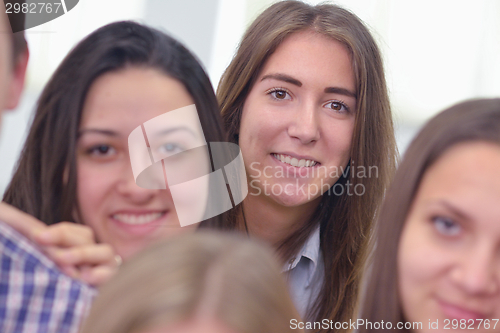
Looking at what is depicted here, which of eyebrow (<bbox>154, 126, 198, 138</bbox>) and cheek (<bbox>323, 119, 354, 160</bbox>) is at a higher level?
eyebrow (<bbox>154, 126, 198, 138</bbox>)

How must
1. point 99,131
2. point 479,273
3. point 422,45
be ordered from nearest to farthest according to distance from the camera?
point 479,273 < point 99,131 < point 422,45

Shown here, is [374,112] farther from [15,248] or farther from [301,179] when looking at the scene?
[15,248]

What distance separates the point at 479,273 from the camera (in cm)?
53

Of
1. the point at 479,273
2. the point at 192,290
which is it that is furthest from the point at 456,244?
the point at 192,290

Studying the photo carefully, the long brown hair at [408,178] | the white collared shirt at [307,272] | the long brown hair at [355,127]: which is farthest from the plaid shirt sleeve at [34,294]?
the white collared shirt at [307,272]

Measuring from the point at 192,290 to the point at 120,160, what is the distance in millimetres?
319

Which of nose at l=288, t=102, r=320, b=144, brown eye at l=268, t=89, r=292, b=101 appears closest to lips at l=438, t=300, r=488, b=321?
nose at l=288, t=102, r=320, b=144

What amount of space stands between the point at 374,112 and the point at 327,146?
15 cm

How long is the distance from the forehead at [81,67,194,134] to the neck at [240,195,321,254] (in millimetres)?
497

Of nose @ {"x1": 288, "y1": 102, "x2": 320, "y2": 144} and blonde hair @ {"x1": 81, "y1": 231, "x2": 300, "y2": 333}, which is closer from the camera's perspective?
blonde hair @ {"x1": 81, "y1": 231, "x2": 300, "y2": 333}

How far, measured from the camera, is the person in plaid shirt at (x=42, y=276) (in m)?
0.53

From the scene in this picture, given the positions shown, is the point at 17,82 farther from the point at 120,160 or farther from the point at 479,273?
the point at 479,273

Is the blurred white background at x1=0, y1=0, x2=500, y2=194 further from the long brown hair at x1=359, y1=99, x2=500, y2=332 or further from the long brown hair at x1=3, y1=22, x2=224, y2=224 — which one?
the long brown hair at x1=359, y1=99, x2=500, y2=332

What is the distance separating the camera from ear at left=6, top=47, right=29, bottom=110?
663 millimetres
